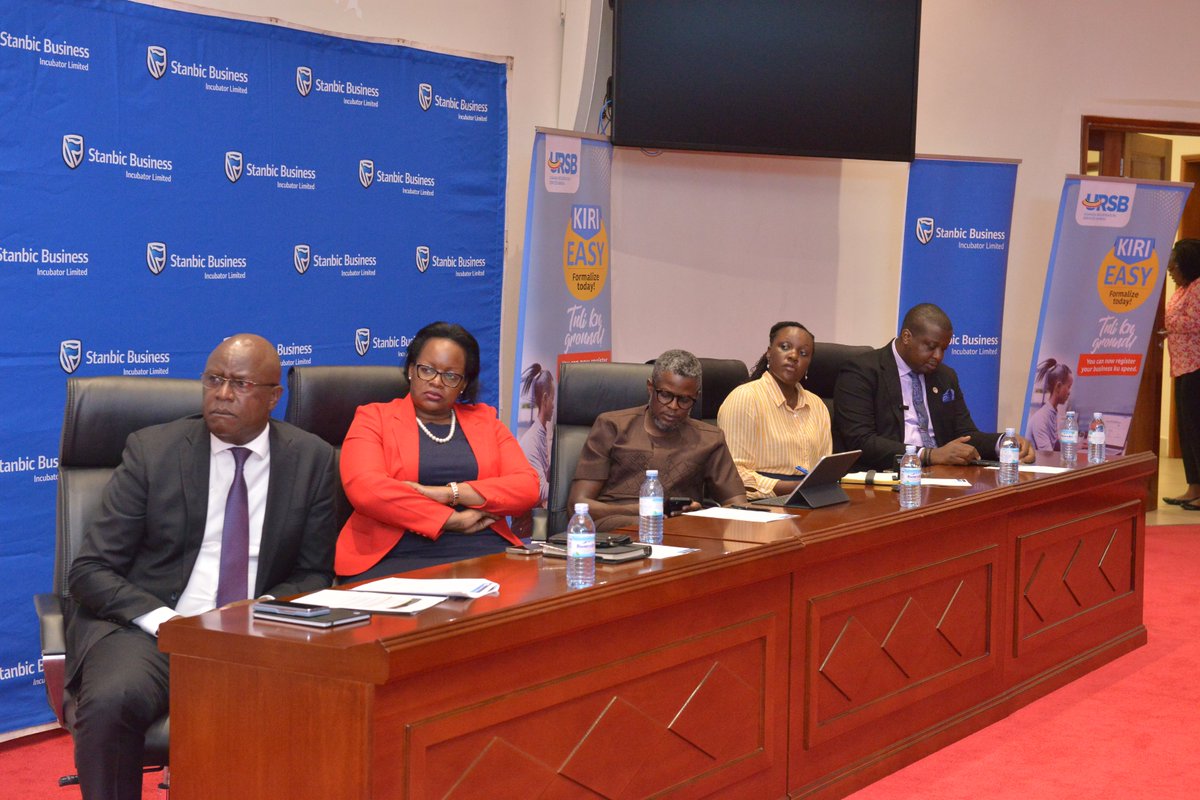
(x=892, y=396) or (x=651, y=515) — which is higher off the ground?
(x=892, y=396)

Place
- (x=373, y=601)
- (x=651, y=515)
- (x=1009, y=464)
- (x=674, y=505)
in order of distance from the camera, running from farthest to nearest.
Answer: (x=1009, y=464), (x=674, y=505), (x=651, y=515), (x=373, y=601)

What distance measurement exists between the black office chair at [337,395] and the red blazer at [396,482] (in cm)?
7

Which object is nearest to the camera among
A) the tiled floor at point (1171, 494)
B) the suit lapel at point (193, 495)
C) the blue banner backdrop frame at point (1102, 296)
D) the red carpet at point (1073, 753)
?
the suit lapel at point (193, 495)

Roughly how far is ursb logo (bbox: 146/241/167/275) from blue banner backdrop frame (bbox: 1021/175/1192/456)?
4.92 m

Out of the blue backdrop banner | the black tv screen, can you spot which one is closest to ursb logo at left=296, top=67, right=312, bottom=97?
the black tv screen

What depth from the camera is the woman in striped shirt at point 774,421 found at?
15.1 feet

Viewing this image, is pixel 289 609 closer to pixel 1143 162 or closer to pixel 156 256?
pixel 156 256

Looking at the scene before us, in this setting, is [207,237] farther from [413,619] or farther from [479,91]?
[413,619]

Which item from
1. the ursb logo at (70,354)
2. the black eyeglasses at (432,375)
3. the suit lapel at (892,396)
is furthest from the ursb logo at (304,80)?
the suit lapel at (892,396)

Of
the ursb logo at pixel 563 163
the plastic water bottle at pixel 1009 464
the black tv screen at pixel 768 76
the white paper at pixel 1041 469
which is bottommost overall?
the white paper at pixel 1041 469

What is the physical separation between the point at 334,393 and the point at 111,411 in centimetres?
74

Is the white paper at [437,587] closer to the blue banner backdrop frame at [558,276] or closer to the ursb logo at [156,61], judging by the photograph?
the ursb logo at [156,61]

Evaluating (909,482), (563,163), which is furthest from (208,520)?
(563,163)

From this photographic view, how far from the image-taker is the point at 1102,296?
7.31 metres
